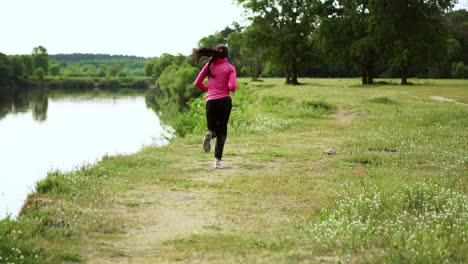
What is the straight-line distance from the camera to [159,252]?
5.13 metres

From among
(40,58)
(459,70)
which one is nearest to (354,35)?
(459,70)

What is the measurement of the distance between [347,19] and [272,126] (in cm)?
3441

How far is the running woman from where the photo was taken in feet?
32.0

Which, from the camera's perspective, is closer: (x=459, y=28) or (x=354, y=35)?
(x=354, y=35)

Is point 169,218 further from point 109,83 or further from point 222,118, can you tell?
point 109,83

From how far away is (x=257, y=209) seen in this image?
270 inches

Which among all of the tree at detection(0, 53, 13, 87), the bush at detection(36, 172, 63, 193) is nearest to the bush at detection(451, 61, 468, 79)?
the bush at detection(36, 172, 63, 193)

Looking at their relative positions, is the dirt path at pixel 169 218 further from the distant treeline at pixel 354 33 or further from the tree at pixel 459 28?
the tree at pixel 459 28

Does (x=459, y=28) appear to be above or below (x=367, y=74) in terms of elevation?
above

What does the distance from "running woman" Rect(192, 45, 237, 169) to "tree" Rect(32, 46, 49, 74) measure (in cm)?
17114

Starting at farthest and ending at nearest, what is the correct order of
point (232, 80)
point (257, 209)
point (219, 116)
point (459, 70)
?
point (459, 70), point (219, 116), point (232, 80), point (257, 209)

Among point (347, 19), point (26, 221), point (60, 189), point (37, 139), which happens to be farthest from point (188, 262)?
point (347, 19)

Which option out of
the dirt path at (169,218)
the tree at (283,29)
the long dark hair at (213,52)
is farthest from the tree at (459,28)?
the dirt path at (169,218)

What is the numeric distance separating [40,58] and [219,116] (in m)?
174
